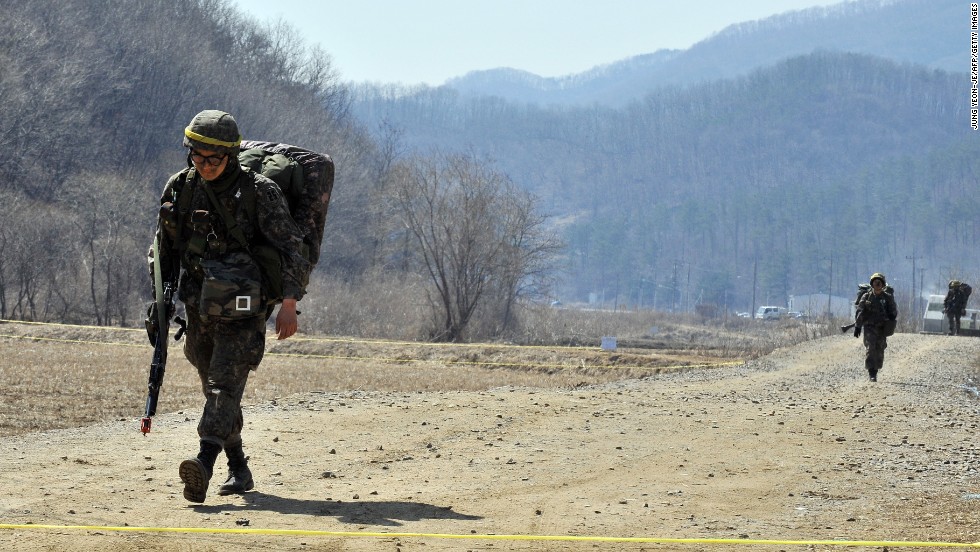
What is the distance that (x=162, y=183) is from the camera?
6356 cm

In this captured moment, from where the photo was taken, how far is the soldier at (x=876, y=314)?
70.2ft

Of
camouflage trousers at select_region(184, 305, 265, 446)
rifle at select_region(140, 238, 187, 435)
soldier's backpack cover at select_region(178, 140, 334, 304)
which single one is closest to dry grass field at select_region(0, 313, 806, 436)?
rifle at select_region(140, 238, 187, 435)

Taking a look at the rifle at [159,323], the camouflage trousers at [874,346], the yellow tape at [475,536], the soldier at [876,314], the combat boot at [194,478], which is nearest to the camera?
the yellow tape at [475,536]

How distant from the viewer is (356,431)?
1137 cm

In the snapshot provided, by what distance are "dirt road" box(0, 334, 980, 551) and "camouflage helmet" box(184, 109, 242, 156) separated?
196 centimetres

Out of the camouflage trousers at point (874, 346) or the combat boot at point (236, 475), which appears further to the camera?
the camouflage trousers at point (874, 346)

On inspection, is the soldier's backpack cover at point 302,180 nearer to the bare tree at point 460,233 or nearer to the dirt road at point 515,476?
the dirt road at point 515,476

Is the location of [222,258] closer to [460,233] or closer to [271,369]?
[271,369]

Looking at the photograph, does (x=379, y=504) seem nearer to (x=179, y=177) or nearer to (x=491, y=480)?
(x=491, y=480)

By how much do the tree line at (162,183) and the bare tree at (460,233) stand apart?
0.24 ft

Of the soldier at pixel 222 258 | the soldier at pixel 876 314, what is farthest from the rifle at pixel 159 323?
the soldier at pixel 876 314

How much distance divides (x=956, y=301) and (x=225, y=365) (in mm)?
43485

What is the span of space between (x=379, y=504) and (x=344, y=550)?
1.54m

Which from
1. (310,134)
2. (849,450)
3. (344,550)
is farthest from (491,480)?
(310,134)
